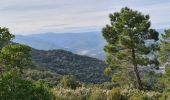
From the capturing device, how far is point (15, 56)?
39.9 m

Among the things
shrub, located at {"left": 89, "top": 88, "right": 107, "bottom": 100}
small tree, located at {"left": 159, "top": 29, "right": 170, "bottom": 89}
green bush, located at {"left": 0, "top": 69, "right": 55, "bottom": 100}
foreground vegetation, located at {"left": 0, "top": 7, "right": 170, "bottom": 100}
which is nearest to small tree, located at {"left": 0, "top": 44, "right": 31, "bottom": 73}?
foreground vegetation, located at {"left": 0, "top": 7, "right": 170, "bottom": 100}

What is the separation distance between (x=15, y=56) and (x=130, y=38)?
21972mm

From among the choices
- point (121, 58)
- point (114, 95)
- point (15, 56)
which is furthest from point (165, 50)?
point (114, 95)

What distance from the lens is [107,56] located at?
206ft

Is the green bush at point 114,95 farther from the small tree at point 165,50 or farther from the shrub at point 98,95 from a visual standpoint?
the small tree at point 165,50

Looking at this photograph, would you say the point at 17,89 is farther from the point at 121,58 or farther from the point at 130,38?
the point at 121,58

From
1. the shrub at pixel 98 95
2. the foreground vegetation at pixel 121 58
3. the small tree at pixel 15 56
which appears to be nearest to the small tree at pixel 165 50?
the foreground vegetation at pixel 121 58

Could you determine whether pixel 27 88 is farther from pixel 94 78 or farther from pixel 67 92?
pixel 94 78

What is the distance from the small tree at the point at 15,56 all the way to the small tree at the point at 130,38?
1873cm

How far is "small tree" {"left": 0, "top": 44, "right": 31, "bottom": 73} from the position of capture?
3906 cm

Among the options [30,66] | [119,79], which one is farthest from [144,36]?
[30,66]

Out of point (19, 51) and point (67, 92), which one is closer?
point (67, 92)

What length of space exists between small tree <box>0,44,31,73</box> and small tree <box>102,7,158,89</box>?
61.4 ft

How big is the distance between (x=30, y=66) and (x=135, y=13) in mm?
22108
